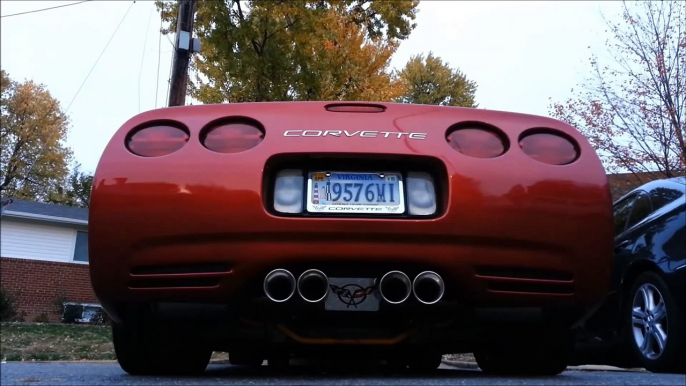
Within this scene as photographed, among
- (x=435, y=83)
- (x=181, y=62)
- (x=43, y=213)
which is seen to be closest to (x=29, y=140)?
(x=43, y=213)

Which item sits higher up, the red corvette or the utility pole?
the utility pole

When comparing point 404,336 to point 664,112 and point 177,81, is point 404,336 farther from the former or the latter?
point 664,112

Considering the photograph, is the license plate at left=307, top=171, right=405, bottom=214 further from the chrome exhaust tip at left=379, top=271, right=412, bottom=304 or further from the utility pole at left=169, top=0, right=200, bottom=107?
the utility pole at left=169, top=0, right=200, bottom=107

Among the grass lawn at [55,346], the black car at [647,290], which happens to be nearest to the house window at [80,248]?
the grass lawn at [55,346]

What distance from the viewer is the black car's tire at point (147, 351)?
3.24 meters

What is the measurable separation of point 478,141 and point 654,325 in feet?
6.01

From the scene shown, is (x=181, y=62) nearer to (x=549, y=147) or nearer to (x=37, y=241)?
(x=549, y=147)

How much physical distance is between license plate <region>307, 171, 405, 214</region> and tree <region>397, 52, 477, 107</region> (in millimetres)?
35356

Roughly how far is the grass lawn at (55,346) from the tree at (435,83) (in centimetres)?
2840

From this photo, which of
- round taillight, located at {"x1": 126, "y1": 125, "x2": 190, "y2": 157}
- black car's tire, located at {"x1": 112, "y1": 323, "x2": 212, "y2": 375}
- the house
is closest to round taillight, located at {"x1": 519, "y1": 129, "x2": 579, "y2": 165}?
round taillight, located at {"x1": 126, "y1": 125, "x2": 190, "y2": 157}

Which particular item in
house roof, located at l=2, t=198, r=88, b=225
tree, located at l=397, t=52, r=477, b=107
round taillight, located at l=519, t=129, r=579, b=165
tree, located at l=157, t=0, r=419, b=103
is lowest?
round taillight, located at l=519, t=129, r=579, b=165

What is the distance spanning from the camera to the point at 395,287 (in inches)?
113

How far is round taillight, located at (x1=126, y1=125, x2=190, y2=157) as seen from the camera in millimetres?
3066

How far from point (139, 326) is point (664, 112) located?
15.8 meters
